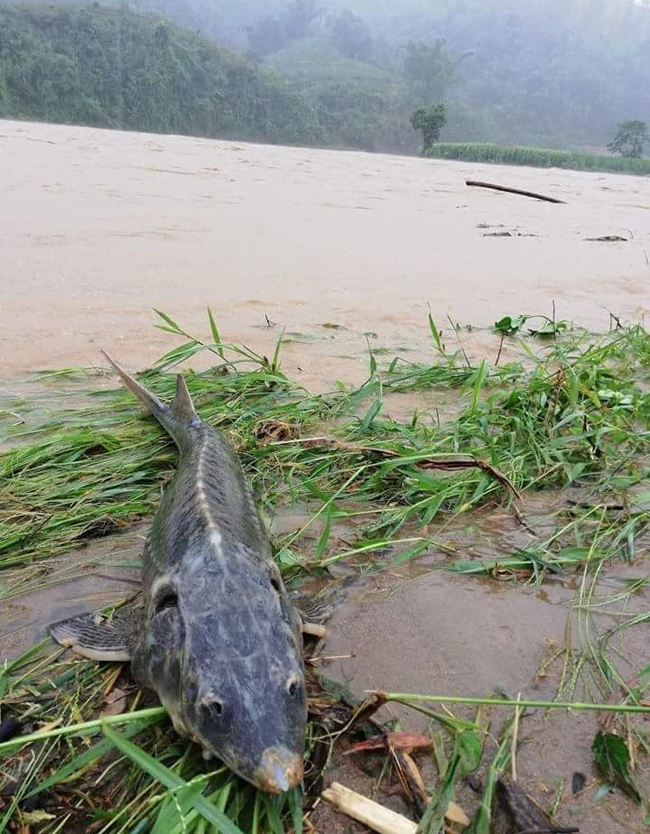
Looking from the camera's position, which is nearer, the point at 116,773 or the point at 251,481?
the point at 116,773

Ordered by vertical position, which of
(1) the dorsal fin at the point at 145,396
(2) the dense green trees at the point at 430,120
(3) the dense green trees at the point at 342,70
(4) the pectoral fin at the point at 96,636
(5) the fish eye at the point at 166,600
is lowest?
(4) the pectoral fin at the point at 96,636

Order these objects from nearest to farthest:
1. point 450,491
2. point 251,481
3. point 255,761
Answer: point 255,761, point 450,491, point 251,481

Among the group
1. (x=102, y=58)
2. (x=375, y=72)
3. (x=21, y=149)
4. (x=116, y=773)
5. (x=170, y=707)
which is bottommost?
(x=116, y=773)

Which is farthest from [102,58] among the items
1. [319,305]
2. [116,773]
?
[116,773]

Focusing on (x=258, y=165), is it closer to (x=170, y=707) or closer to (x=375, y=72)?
(x=170, y=707)

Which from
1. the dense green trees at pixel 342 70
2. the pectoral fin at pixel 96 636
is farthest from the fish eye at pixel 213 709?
the dense green trees at pixel 342 70

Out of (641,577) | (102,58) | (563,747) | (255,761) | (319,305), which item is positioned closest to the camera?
(255,761)

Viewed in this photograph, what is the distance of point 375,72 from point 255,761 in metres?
137

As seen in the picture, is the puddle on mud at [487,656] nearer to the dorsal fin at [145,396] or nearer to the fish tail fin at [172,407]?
the fish tail fin at [172,407]

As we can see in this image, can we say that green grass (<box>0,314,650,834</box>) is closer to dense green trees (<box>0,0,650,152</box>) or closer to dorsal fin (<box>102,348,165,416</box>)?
dorsal fin (<box>102,348,165,416</box>)

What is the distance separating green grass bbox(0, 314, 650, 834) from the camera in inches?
58.9

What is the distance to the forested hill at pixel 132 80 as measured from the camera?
204 ft

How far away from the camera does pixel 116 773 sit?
1.57 metres

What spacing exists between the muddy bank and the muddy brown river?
0.03m
